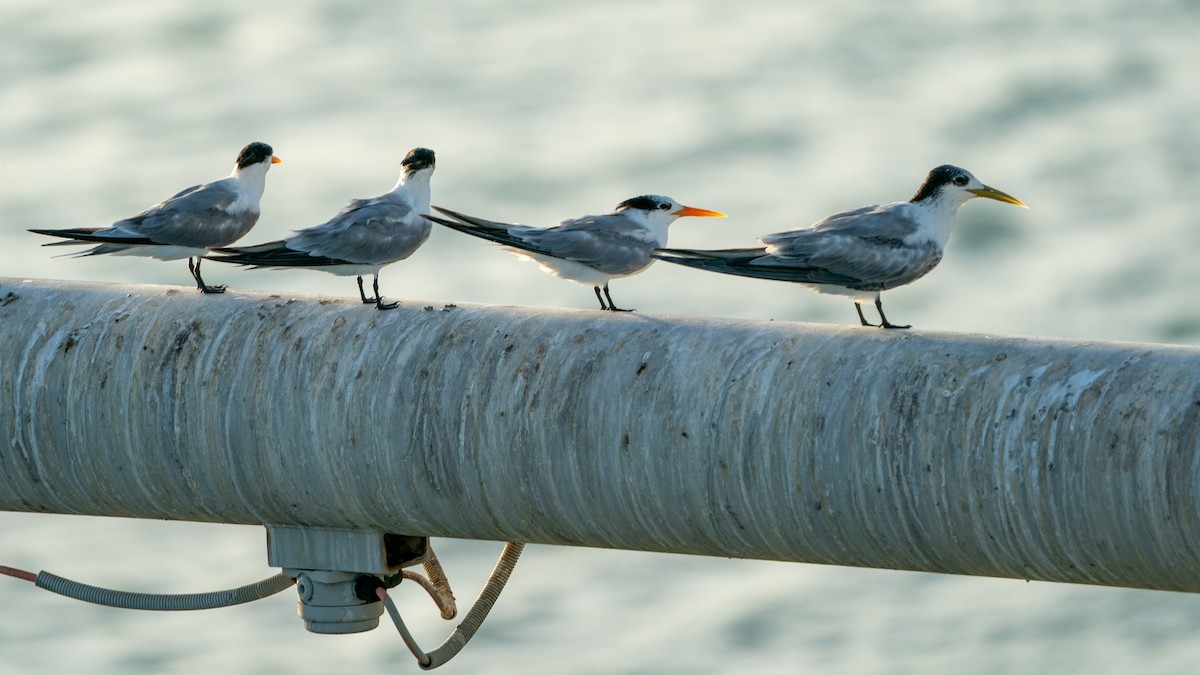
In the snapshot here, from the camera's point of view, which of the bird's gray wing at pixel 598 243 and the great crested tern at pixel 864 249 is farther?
the bird's gray wing at pixel 598 243

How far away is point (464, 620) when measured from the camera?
5.74 meters

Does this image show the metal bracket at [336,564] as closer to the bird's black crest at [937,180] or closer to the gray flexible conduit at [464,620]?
the gray flexible conduit at [464,620]

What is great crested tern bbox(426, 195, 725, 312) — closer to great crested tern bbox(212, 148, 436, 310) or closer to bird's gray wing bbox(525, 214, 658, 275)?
bird's gray wing bbox(525, 214, 658, 275)

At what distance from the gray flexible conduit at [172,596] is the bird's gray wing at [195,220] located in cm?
151

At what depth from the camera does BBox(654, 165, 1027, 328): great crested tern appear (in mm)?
6055

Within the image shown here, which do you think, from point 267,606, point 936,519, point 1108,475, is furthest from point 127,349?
point 267,606

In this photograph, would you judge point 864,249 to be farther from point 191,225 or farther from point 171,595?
point 191,225

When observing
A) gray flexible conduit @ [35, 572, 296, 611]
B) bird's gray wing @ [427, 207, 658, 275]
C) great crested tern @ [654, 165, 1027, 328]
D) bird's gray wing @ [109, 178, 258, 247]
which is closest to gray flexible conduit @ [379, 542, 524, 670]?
gray flexible conduit @ [35, 572, 296, 611]

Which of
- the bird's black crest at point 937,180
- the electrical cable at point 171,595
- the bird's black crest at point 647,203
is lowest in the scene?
the electrical cable at point 171,595

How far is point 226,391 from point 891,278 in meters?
2.22

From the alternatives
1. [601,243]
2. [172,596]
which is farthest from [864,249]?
[172,596]

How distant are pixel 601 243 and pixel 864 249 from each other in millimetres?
1001

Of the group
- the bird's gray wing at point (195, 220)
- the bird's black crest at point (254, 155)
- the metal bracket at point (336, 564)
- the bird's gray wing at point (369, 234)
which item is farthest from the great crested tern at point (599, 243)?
the metal bracket at point (336, 564)

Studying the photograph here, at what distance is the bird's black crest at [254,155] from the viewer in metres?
7.51
